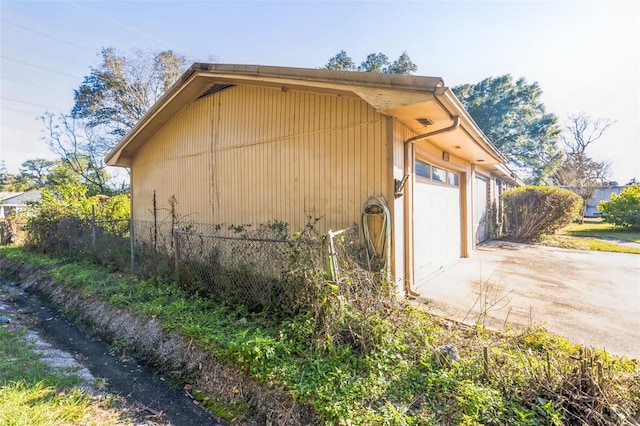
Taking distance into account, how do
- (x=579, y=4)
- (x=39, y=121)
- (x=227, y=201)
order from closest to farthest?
1. (x=579, y=4)
2. (x=227, y=201)
3. (x=39, y=121)

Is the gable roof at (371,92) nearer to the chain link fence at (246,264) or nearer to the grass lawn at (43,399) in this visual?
the chain link fence at (246,264)

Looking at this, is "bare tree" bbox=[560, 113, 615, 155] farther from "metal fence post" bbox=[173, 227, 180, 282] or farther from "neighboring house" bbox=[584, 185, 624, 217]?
"metal fence post" bbox=[173, 227, 180, 282]

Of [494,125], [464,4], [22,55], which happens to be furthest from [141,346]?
[494,125]

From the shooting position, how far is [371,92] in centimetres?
354

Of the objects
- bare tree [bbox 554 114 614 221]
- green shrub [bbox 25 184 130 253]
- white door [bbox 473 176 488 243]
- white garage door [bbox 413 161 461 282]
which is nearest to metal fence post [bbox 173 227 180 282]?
white garage door [bbox 413 161 461 282]

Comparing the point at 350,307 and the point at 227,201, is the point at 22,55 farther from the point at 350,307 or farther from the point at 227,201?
the point at 350,307

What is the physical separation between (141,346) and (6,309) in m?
3.56

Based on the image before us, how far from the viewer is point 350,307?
2.95m

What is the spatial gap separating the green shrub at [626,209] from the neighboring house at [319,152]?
1079 centimetres

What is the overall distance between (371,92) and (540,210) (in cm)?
1019

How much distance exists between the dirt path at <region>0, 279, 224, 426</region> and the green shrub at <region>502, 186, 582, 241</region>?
39.0 ft

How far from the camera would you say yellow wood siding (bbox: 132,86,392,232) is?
4215mm

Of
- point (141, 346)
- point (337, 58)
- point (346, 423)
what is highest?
point (337, 58)

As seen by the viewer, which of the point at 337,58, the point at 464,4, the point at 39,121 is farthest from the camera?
the point at 337,58
